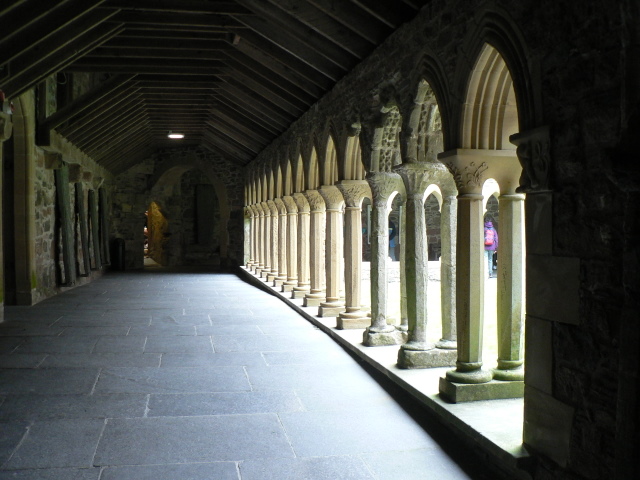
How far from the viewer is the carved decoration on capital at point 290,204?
9.51 metres

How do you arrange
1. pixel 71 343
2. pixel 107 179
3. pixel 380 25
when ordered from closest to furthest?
pixel 380 25, pixel 71 343, pixel 107 179

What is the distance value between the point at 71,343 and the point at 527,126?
→ 4334 millimetres

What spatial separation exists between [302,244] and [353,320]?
127 inches

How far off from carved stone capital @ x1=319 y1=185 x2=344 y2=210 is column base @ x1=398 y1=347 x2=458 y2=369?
308 cm

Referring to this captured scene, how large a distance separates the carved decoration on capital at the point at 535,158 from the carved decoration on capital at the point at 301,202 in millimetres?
6196

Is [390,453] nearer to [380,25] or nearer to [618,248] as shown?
[618,248]

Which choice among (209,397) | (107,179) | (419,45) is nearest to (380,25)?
(419,45)

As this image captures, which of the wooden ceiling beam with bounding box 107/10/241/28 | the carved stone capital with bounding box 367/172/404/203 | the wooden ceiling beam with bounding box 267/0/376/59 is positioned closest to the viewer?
the wooden ceiling beam with bounding box 267/0/376/59

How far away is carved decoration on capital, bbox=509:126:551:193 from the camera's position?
2463 millimetres

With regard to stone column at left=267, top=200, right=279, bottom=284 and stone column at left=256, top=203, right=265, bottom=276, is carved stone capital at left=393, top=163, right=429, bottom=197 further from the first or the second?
stone column at left=256, top=203, right=265, bottom=276

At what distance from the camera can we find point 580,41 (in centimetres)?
224

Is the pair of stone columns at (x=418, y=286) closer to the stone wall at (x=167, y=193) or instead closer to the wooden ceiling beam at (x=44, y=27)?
the wooden ceiling beam at (x=44, y=27)

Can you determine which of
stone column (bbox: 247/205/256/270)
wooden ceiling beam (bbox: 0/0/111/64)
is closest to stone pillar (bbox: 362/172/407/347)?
wooden ceiling beam (bbox: 0/0/111/64)

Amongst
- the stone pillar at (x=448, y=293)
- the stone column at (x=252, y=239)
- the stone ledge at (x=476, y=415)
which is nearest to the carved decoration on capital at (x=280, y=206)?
the stone column at (x=252, y=239)
